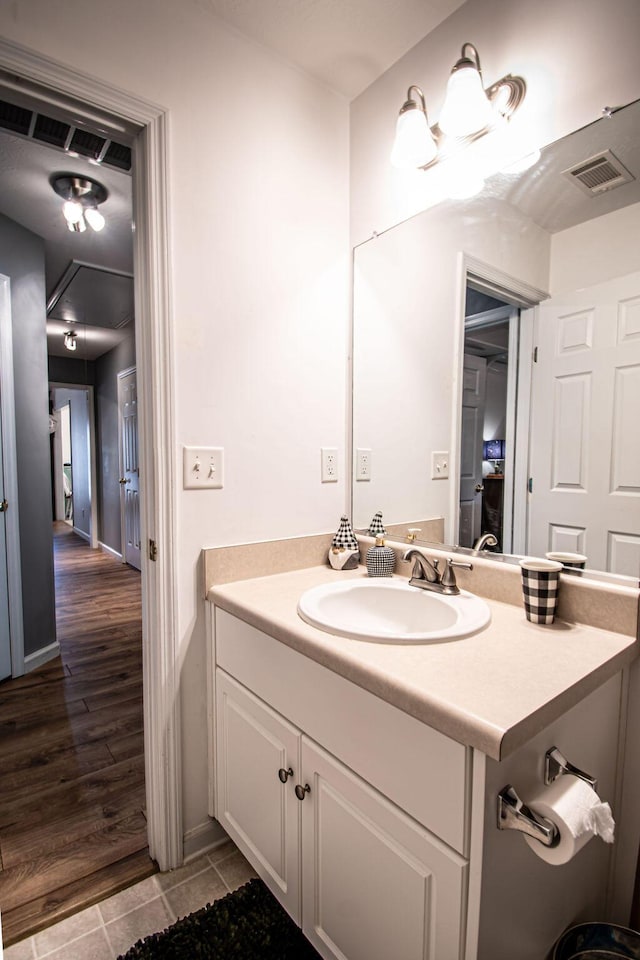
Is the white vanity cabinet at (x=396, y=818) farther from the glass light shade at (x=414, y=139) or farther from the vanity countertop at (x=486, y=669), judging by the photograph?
the glass light shade at (x=414, y=139)

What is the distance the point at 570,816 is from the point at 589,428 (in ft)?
2.46

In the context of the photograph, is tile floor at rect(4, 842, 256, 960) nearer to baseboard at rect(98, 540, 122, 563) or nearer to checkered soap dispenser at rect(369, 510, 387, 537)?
checkered soap dispenser at rect(369, 510, 387, 537)

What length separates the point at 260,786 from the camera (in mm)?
1149

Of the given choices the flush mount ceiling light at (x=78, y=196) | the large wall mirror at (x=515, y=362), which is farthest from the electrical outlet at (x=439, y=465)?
the flush mount ceiling light at (x=78, y=196)

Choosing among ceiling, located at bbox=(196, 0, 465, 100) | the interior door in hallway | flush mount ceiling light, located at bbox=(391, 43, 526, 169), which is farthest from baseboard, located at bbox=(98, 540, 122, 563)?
flush mount ceiling light, located at bbox=(391, 43, 526, 169)

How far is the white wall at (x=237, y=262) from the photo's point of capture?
121 centimetres

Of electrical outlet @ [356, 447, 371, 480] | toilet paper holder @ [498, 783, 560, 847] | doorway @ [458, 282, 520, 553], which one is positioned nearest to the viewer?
toilet paper holder @ [498, 783, 560, 847]

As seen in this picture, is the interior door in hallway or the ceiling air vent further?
the interior door in hallway

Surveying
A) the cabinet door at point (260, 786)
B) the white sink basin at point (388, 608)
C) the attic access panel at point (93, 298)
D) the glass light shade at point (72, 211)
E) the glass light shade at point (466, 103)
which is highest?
the attic access panel at point (93, 298)

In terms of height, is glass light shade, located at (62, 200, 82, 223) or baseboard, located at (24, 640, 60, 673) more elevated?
glass light shade, located at (62, 200, 82, 223)

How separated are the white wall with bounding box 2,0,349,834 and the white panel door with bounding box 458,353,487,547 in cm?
45

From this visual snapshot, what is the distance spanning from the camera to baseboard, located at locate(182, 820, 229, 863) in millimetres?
1361

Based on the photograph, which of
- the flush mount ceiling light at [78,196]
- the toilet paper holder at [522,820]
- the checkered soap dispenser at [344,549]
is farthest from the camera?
the flush mount ceiling light at [78,196]

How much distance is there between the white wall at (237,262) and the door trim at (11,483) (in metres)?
1.67
